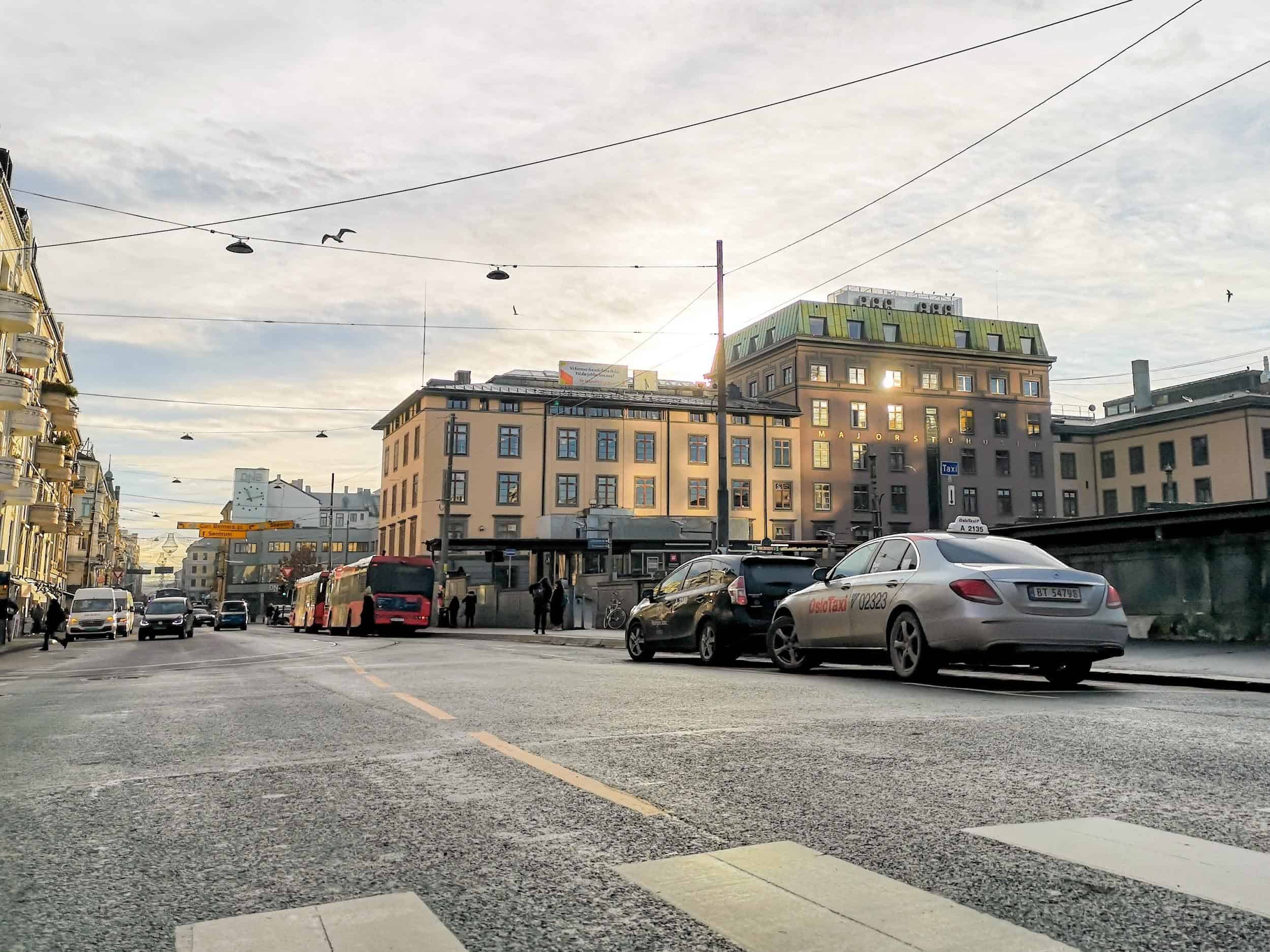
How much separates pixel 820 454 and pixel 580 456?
16716mm

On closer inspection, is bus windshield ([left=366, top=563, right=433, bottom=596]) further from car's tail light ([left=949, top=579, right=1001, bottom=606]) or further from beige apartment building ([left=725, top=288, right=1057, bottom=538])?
beige apartment building ([left=725, top=288, right=1057, bottom=538])

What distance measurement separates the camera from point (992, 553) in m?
10.4

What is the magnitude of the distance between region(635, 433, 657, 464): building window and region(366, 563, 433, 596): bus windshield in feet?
98.9

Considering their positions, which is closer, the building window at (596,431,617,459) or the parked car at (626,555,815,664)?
the parked car at (626,555,815,664)

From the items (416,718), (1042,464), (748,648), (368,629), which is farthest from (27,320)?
(1042,464)

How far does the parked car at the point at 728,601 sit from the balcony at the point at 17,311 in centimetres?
2686

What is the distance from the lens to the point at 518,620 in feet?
153

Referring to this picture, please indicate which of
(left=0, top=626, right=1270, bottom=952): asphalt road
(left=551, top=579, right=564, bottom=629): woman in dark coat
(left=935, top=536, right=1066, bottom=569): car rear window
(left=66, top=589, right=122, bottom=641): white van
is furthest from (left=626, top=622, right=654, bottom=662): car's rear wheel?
(left=66, top=589, right=122, bottom=641): white van

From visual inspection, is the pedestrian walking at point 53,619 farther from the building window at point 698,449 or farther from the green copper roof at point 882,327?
the green copper roof at point 882,327

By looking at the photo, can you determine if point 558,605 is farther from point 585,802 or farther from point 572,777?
point 585,802

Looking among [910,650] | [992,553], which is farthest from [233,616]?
[992,553]

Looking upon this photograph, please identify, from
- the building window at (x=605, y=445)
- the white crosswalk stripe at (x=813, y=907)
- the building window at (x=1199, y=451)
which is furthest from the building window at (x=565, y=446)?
the white crosswalk stripe at (x=813, y=907)

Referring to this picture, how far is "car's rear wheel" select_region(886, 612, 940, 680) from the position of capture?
33.6ft

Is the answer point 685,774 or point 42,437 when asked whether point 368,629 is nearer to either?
point 42,437
